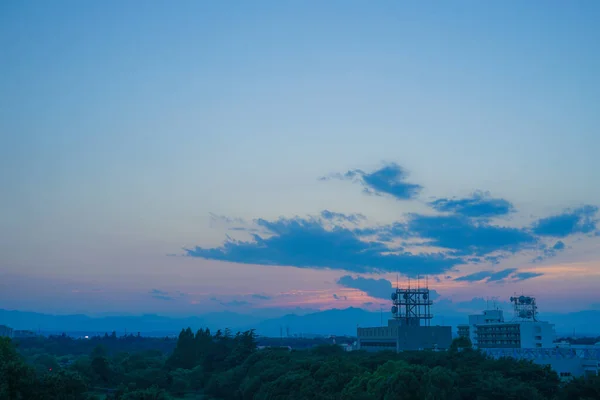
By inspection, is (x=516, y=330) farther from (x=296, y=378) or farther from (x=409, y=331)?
(x=296, y=378)

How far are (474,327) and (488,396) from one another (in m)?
93.4

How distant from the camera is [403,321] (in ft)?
340

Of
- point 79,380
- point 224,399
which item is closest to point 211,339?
point 224,399

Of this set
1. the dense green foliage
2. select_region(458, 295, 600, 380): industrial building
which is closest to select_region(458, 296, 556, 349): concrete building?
select_region(458, 295, 600, 380): industrial building

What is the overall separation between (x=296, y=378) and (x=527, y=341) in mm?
70188

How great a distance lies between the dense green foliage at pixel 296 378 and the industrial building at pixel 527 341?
402 inches

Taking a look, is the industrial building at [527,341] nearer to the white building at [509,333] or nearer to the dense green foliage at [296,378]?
the white building at [509,333]

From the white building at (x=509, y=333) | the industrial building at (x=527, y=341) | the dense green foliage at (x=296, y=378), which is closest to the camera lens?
the dense green foliage at (x=296, y=378)

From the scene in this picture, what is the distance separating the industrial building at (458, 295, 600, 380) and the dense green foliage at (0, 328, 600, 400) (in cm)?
1020

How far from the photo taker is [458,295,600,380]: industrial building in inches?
2800

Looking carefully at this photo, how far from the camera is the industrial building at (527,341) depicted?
71.1 meters

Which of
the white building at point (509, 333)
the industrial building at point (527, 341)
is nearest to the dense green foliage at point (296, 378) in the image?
the industrial building at point (527, 341)

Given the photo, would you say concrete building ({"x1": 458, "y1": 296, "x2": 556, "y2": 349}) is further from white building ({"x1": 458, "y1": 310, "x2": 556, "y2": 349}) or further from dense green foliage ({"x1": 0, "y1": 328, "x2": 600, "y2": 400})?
dense green foliage ({"x1": 0, "y1": 328, "x2": 600, "y2": 400})

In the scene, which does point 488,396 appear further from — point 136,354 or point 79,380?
point 136,354
